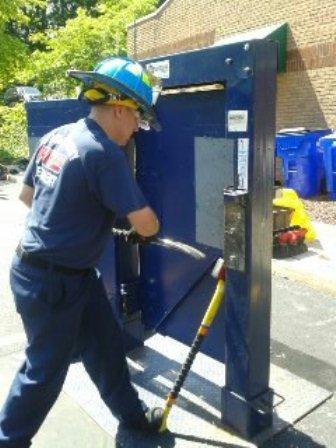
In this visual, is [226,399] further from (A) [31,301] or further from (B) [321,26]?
(B) [321,26]

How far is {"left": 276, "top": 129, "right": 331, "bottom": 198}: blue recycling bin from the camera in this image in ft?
30.1

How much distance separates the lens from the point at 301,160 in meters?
9.25

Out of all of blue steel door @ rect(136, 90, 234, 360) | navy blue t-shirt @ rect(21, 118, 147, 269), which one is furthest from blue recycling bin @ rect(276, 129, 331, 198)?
navy blue t-shirt @ rect(21, 118, 147, 269)

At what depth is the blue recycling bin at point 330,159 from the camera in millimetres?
8859

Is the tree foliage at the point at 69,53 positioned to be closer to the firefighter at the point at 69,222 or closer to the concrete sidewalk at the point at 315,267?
the concrete sidewalk at the point at 315,267

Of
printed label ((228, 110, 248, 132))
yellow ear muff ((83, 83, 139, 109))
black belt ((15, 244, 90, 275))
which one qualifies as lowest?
black belt ((15, 244, 90, 275))

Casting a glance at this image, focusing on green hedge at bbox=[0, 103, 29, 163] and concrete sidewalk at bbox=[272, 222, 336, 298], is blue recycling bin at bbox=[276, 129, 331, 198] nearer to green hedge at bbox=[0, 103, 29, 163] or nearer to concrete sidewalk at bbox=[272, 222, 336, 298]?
concrete sidewalk at bbox=[272, 222, 336, 298]

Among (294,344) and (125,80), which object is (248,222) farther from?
(294,344)

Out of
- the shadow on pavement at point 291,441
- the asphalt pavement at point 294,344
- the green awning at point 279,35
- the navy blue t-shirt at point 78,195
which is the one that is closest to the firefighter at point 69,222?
the navy blue t-shirt at point 78,195

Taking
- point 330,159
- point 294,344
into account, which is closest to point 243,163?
point 294,344

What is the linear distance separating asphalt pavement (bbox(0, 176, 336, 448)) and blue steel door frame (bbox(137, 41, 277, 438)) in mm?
281

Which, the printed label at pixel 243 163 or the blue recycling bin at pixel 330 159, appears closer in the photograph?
the printed label at pixel 243 163

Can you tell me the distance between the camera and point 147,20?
1689 cm

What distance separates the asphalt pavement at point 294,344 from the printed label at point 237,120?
66.2 inches
